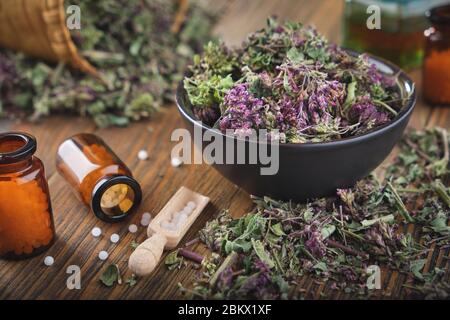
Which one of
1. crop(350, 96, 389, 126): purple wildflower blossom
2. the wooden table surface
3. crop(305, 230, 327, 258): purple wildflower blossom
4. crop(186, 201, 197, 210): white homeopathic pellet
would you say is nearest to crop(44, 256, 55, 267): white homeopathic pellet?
the wooden table surface

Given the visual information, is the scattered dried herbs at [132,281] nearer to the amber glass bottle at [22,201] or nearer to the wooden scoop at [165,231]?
the wooden scoop at [165,231]

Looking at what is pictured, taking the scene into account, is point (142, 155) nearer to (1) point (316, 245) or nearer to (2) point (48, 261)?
(2) point (48, 261)

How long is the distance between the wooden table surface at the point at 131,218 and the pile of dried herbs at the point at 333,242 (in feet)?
0.12

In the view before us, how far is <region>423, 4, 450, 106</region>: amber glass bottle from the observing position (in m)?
1.93

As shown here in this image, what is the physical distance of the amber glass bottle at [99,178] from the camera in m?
1.48

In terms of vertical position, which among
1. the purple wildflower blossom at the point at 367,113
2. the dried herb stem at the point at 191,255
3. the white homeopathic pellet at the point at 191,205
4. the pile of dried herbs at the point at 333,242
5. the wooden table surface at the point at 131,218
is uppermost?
the purple wildflower blossom at the point at 367,113

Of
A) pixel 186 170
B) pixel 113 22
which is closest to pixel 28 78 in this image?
pixel 113 22

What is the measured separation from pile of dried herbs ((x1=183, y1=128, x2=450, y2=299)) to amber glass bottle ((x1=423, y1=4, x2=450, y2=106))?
1.72 feet

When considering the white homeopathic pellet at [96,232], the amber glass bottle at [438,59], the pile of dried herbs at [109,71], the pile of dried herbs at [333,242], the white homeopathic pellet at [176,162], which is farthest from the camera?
the pile of dried herbs at [109,71]

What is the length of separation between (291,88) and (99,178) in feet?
1.68

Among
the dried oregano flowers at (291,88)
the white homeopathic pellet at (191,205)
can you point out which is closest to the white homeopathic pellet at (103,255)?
the white homeopathic pellet at (191,205)

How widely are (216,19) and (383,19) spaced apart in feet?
2.56

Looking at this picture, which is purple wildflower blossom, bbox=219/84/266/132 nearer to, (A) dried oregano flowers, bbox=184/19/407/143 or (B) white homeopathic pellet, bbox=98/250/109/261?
(A) dried oregano flowers, bbox=184/19/407/143

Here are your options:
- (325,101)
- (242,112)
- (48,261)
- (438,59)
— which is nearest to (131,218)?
(48,261)
